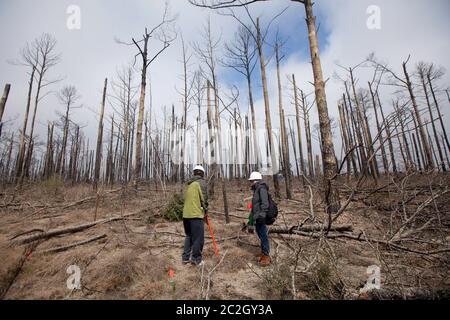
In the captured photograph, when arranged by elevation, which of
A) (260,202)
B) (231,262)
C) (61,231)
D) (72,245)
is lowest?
(231,262)

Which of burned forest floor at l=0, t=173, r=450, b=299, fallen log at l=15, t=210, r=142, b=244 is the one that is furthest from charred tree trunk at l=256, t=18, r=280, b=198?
fallen log at l=15, t=210, r=142, b=244

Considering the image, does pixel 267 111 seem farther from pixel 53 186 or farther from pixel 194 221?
pixel 53 186

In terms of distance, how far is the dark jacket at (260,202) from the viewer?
13.7 ft

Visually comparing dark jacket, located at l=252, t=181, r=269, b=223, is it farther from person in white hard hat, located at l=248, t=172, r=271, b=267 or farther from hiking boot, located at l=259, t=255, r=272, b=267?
hiking boot, located at l=259, t=255, r=272, b=267

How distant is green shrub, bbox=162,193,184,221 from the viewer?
7.42 meters

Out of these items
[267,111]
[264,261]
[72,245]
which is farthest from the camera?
[267,111]

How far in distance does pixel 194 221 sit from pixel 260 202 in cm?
142

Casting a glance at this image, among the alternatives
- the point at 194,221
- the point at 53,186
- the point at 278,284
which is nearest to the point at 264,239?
the point at 278,284

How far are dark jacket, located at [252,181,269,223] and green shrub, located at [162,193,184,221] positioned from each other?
3.89 meters

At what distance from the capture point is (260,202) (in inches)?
169

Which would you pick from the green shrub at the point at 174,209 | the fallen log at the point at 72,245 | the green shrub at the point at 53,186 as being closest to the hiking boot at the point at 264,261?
the green shrub at the point at 174,209

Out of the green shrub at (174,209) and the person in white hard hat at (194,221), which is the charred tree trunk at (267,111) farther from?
the person in white hard hat at (194,221)

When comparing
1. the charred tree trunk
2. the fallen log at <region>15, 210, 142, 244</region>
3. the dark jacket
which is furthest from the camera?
the charred tree trunk
